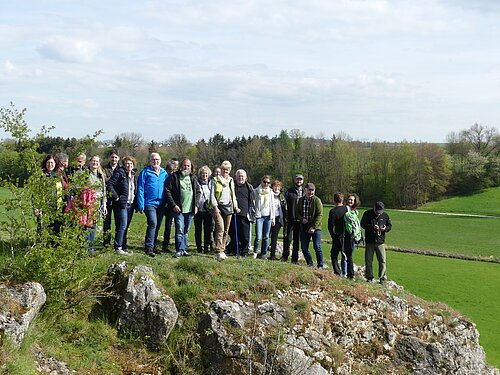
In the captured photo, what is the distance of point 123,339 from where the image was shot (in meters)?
9.33

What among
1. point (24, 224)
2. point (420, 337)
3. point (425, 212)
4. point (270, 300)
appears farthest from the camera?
point (425, 212)

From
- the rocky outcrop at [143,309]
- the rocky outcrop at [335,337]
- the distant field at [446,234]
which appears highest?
the rocky outcrop at [143,309]

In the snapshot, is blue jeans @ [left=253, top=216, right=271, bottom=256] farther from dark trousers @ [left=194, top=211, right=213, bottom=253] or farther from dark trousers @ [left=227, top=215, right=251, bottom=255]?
dark trousers @ [left=194, top=211, right=213, bottom=253]

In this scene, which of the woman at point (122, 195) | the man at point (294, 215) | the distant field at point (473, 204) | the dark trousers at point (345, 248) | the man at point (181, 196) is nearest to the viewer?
the woman at point (122, 195)

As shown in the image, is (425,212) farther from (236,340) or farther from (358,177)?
(236,340)

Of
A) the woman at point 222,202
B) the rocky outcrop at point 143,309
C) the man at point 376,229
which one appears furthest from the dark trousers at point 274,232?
the rocky outcrop at point 143,309

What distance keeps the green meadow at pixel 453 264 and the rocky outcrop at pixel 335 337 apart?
111 inches

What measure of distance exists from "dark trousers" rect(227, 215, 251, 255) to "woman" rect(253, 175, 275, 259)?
0.84 feet

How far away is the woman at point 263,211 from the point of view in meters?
13.5

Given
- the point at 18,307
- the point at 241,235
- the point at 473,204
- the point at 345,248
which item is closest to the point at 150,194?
the point at 241,235

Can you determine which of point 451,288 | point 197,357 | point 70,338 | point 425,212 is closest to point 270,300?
point 197,357

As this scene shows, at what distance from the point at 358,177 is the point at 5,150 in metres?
82.0

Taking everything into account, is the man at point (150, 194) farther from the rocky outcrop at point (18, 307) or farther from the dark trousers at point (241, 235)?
the rocky outcrop at point (18, 307)

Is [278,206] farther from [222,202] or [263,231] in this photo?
[222,202]
